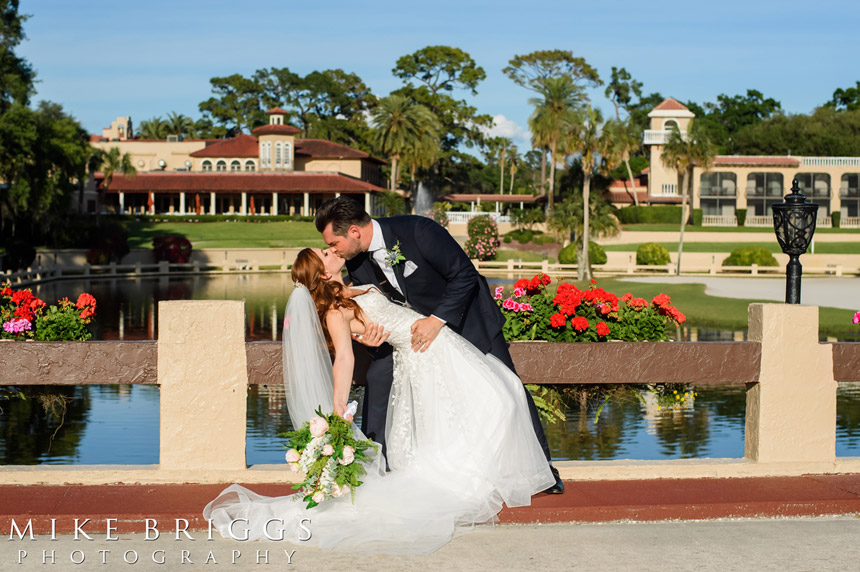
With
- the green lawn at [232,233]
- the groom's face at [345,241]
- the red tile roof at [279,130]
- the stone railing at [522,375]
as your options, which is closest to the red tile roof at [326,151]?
the red tile roof at [279,130]

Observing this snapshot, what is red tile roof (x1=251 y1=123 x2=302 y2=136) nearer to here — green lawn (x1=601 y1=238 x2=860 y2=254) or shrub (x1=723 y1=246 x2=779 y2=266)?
green lawn (x1=601 y1=238 x2=860 y2=254)

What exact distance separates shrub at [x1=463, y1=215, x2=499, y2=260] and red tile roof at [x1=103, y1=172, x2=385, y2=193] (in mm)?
18630

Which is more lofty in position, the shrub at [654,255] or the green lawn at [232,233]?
the green lawn at [232,233]

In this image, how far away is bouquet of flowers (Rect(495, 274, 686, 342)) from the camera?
26.4 feet

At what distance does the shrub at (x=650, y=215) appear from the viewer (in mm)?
66250

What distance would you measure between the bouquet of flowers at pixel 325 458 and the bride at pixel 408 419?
127 millimetres

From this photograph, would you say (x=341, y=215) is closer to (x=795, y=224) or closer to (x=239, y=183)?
(x=795, y=224)

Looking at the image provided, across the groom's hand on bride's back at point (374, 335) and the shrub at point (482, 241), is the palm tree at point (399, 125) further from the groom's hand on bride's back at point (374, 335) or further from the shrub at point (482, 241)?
the groom's hand on bride's back at point (374, 335)

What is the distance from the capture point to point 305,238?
64500mm

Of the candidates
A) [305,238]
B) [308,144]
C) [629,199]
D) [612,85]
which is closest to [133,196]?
[308,144]

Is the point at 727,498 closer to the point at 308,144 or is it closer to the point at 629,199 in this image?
the point at 629,199

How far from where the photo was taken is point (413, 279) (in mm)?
5727

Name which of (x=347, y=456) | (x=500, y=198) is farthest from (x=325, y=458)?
(x=500, y=198)

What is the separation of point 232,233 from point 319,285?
61196mm
